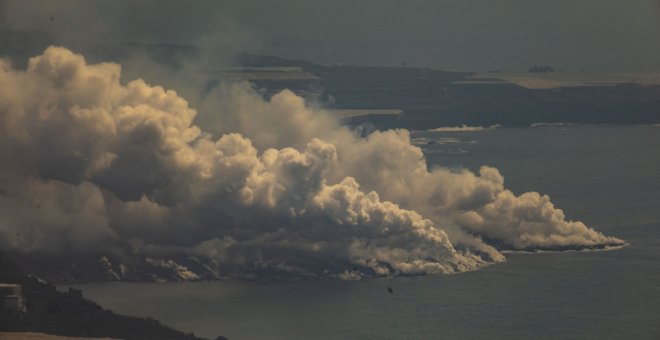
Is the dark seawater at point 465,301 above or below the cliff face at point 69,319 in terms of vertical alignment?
above

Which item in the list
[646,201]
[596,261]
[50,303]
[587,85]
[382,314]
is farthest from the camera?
[587,85]

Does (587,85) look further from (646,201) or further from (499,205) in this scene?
(499,205)

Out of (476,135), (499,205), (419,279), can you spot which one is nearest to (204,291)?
(419,279)

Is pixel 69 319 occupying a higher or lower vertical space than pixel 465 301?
lower

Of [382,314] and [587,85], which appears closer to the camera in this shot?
[382,314]

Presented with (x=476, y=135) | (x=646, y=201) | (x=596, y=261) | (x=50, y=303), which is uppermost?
(x=476, y=135)

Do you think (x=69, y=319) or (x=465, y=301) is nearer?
(x=69, y=319)

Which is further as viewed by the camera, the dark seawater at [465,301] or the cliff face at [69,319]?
the dark seawater at [465,301]

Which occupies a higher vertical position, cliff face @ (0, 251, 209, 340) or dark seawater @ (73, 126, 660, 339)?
dark seawater @ (73, 126, 660, 339)
